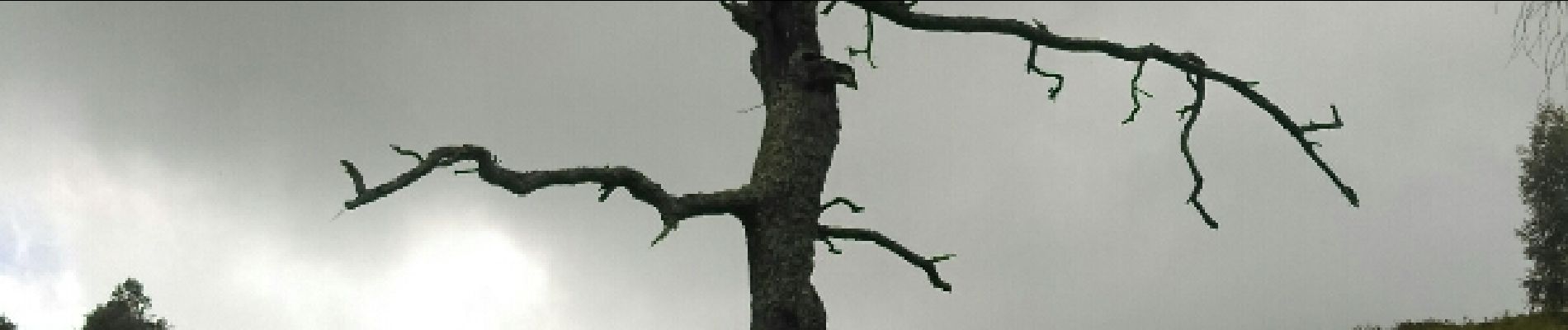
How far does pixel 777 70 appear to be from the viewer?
6.23 m

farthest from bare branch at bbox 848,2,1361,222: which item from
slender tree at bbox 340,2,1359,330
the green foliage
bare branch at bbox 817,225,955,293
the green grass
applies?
the green foliage

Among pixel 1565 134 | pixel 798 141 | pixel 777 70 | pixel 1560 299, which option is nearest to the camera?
pixel 798 141

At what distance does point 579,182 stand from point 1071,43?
289 cm

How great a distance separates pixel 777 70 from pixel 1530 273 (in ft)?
91.1

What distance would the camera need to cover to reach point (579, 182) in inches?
204

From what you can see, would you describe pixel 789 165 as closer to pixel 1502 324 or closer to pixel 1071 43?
pixel 1071 43

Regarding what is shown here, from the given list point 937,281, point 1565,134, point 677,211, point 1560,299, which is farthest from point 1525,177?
point 677,211

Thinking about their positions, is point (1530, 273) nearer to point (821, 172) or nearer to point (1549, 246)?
point (1549, 246)

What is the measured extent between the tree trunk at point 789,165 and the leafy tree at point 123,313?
30522mm

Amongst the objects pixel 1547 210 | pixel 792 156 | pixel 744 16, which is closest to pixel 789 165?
pixel 792 156

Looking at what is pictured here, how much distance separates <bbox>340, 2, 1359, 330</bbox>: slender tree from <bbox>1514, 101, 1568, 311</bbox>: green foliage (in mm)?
24940

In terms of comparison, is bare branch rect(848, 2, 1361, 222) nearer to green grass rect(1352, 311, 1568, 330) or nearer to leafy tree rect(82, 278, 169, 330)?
green grass rect(1352, 311, 1568, 330)

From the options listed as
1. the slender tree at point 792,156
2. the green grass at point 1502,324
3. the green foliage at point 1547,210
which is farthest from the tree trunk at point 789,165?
the green foliage at point 1547,210

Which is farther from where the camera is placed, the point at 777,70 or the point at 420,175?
the point at 777,70
